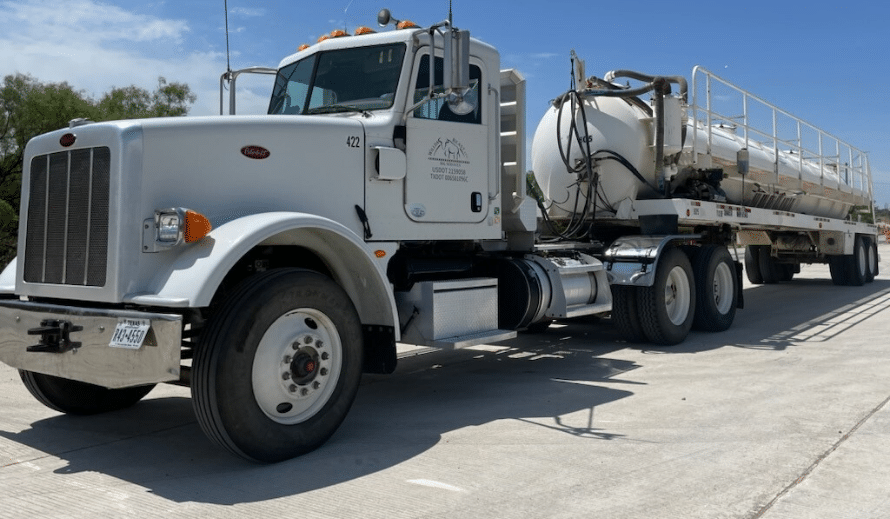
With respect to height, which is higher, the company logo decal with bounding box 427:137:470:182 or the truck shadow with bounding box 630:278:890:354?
the company logo decal with bounding box 427:137:470:182

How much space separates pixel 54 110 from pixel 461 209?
71.9 ft

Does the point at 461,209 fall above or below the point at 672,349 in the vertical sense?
above

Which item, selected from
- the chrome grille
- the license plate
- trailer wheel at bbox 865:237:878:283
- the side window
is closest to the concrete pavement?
the license plate

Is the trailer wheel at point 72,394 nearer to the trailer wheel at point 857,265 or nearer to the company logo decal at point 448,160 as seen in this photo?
the company logo decal at point 448,160

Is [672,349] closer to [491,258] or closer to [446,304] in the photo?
[491,258]

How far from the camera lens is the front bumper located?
410cm

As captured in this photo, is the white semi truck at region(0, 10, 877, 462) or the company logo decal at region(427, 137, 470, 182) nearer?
the white semi truck at region(0, 10, 877, 462)

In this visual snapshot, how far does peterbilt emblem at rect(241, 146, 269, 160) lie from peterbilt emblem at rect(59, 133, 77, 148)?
3.27ft

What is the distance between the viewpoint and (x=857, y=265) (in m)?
17.5

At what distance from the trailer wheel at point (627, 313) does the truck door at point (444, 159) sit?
9.75 ft

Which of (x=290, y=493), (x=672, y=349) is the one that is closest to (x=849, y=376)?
(x=672, y=349)

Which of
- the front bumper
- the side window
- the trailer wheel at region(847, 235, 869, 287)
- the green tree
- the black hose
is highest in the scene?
the green tree

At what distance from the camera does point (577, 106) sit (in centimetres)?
987

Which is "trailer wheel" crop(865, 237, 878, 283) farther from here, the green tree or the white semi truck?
the green tree
